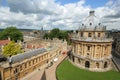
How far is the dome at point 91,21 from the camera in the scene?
4159 centimetres

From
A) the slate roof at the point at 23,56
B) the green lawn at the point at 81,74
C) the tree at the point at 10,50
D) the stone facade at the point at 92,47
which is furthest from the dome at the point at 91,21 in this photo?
the tree at the point at 10,50

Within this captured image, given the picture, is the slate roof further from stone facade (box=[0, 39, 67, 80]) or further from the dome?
the dome

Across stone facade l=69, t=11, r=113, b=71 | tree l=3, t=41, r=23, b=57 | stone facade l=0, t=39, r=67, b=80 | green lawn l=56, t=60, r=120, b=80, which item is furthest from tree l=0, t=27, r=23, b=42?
green lawn l=56, t=60, r=120, b=80

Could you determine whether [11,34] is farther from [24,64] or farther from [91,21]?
[91,21]

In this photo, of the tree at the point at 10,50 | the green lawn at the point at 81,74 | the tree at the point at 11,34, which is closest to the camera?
the green lawn at the point at 81,74

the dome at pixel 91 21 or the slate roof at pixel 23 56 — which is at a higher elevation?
the dome at pixel 91 21

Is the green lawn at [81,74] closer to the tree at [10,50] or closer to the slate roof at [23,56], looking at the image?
the slate roof at [23,56]

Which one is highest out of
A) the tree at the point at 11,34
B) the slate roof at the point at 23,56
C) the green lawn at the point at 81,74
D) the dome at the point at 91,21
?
the dome at the point at 91,21

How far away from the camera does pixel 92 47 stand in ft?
127

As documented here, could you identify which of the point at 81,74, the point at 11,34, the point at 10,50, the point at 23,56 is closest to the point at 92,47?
the point at 81,74

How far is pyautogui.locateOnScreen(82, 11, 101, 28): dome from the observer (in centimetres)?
4159

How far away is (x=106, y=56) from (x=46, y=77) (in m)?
21.5

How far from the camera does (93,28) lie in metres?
40.8

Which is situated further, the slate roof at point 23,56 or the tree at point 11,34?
the tree at point 11,34
